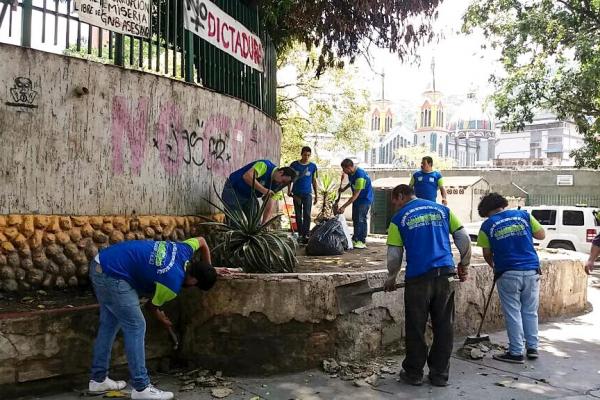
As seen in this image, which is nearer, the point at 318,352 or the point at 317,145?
the point at 318,352

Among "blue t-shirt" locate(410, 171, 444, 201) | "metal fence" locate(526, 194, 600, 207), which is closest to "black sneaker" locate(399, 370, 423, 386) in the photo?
"blue t-shirt" locate(410, 171, 444, 201)

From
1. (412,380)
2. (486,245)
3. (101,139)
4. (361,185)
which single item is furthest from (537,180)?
(101,139)

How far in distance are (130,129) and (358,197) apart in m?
3.95

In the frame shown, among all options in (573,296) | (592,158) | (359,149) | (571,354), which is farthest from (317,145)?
(571,354)

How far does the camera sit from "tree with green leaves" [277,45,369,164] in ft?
72.4

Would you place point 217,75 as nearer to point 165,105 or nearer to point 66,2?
point 165,105

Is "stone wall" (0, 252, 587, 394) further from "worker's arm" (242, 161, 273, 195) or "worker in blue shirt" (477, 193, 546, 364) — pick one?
"worker's arm" (242, 161, 273, 195)

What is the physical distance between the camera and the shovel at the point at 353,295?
219 inches

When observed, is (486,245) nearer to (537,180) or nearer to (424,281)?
(424,281)

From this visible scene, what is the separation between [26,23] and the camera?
5.41m

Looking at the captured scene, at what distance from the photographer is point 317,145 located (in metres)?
25.0

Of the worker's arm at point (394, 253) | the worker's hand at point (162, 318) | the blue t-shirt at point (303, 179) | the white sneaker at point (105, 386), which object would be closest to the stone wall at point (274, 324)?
the worker's hand at point (162, 318)

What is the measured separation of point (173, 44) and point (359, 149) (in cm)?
1893

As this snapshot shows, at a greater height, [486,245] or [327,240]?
[486,245]
